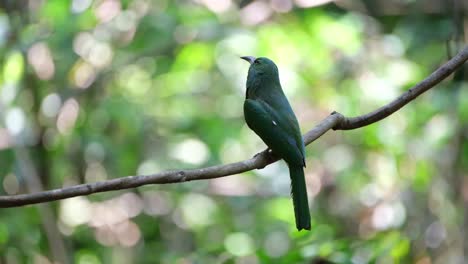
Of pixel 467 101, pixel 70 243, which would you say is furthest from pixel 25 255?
pixel 467 101

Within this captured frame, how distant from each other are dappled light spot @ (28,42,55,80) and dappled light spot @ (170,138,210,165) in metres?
0.98

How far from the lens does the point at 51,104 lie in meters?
5.03

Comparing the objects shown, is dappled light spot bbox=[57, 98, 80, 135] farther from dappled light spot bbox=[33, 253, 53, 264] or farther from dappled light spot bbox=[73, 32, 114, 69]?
dappled light spot bbox=[33, 253, 53, 264]

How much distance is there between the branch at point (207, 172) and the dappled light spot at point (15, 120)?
88.3 inches

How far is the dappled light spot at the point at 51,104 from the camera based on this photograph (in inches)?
197

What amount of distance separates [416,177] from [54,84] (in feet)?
7.92

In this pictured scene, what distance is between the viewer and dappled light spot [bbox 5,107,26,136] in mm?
4680

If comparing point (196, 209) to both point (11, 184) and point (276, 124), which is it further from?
point (276, 124)

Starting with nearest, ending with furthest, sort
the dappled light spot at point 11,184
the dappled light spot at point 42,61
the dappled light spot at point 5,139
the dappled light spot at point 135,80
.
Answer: the dappled light spot at point 5,139 < the dappled light spot at point 11,184 < the dappled light spot at point 42,61 < the dappled light spot at point 135,80

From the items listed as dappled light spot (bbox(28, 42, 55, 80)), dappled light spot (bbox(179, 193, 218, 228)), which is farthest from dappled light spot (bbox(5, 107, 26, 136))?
dappled light spot (bbox(179, 193, 218, 228))

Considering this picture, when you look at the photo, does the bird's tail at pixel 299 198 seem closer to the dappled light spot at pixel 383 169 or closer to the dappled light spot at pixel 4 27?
the dappled light spot at pixel 383 169

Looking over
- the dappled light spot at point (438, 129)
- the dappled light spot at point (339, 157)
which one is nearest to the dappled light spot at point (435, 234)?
the dappled light spot at point (438, 129)

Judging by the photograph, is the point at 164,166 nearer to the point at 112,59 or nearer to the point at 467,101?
the point at 112,59

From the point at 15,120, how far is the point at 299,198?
7.95 ft
